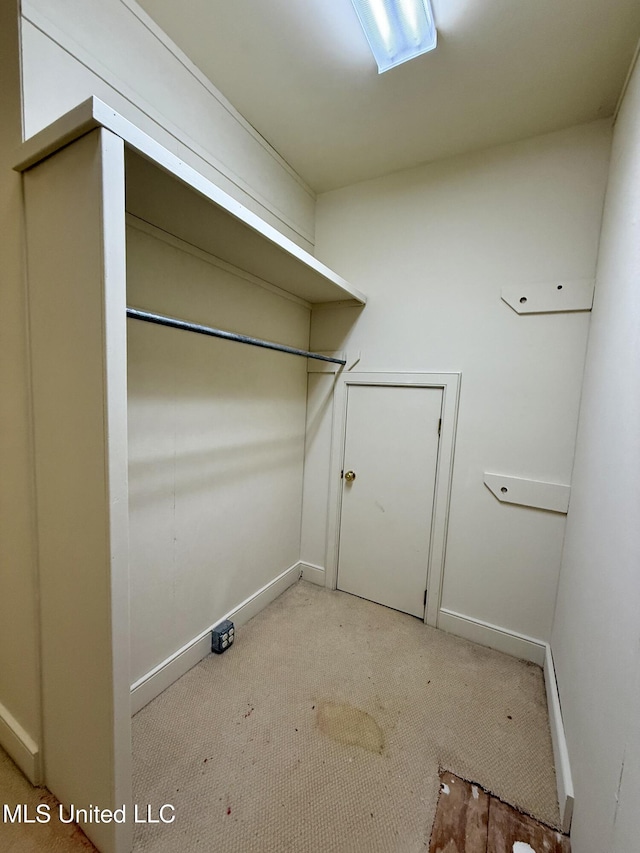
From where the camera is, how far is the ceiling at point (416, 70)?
1.25m

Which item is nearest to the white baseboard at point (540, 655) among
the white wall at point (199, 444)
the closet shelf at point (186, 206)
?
the white wall at point (199, 444)

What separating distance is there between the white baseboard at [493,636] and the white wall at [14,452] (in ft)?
6.74

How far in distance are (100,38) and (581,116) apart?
212cm

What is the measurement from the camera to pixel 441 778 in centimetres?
127

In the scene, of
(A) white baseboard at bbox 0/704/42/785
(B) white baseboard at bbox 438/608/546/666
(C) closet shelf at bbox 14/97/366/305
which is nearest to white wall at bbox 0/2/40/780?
(A) white baseboard at bbox 0/704/42/785

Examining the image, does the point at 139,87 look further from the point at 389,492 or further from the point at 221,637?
the point at 221,637

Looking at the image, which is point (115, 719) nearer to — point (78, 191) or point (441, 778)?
point (441, 778)

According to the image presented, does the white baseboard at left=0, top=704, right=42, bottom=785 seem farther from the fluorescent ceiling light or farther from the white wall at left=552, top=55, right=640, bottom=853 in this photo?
the fluorescent ceiling light

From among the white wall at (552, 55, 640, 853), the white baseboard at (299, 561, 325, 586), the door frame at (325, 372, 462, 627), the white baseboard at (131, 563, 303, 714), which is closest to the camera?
the white wall at (552, 55, 640, 853)

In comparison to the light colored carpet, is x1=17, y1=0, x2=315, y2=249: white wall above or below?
above

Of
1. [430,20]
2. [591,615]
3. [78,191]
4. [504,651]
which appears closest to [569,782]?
[591,615]

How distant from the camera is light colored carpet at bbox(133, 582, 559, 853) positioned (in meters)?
1.10

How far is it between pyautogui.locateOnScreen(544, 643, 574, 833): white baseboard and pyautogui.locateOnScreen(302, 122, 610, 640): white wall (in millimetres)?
290

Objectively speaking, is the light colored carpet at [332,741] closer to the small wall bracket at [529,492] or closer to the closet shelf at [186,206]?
the small wall bracket at [529,492]
